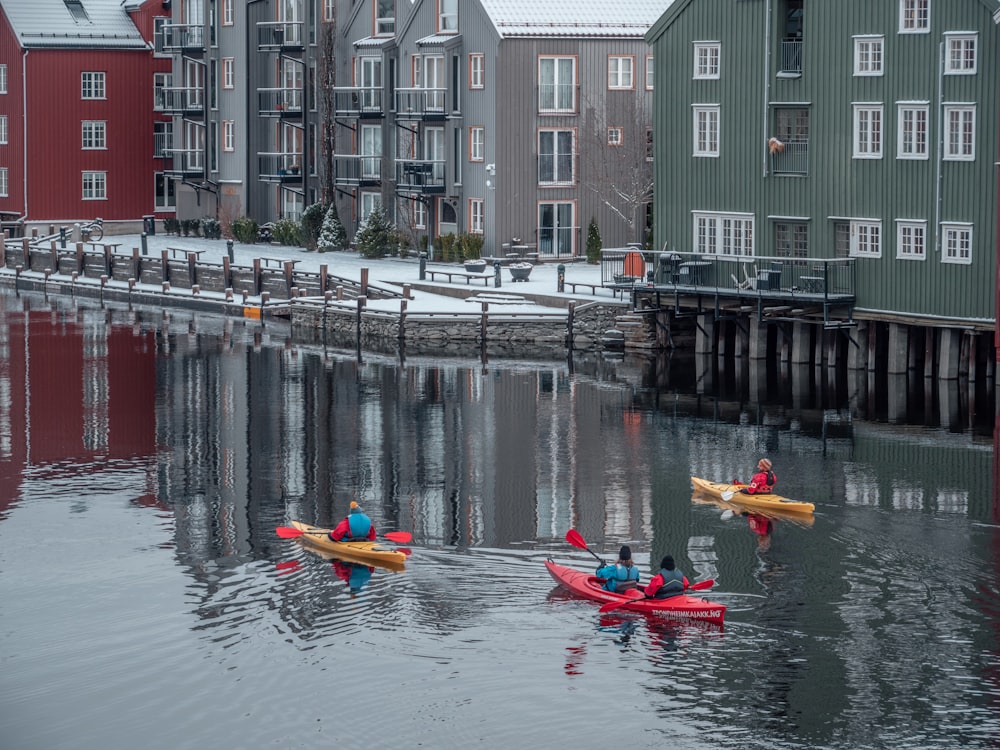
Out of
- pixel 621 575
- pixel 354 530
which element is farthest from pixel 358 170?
pixel 621 575

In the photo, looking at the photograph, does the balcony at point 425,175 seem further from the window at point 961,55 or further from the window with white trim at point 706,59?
the window at point 961,55

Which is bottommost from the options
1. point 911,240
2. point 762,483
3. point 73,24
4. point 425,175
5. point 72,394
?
point 762,483

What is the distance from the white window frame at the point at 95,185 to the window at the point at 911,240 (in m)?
55.6

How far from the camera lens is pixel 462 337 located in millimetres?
64125

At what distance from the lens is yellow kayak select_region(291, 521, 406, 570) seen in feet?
112

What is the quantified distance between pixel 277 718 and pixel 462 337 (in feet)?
125

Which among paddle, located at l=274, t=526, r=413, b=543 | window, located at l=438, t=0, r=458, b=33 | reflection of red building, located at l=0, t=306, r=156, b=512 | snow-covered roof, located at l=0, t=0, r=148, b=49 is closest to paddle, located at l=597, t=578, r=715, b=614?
paddle, located at l=274, t=526, r=413, b=543

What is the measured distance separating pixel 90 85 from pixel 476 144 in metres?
29.4

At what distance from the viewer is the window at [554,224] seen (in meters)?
77.2

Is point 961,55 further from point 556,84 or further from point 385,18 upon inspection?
point 385,18

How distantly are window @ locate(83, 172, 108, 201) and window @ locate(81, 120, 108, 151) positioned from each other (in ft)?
4.96

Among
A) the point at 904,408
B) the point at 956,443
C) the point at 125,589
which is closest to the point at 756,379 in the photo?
the point at 904,408

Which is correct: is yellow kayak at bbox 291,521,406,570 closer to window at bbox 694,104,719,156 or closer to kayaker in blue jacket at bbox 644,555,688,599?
kayaker in blue jacket at bbox 644,555,688,599

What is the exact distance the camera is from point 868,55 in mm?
54594
